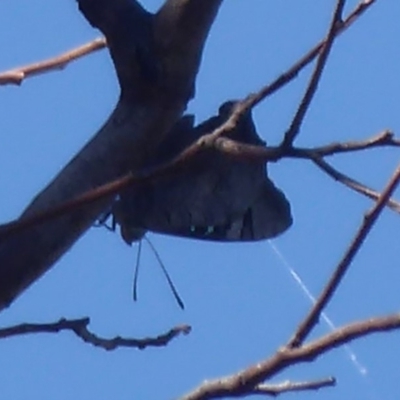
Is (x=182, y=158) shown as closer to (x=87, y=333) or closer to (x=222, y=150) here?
(x=222, y=150)

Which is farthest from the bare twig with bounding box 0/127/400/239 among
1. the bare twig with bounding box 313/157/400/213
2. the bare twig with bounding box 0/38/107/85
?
the bare twig with bounding box 0/38/107/85

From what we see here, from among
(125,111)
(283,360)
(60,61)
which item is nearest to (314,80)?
(283,360)

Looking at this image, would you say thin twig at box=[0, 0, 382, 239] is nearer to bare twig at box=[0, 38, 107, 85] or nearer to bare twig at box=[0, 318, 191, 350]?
bare twig at box=[0, 318, 191, 350]

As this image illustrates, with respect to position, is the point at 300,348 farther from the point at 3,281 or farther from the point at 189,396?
the point at 3,281

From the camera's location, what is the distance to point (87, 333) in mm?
1411

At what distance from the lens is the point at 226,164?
143cm

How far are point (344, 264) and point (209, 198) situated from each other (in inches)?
17.7

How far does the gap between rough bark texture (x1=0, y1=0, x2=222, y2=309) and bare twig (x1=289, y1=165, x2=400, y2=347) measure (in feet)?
1.17

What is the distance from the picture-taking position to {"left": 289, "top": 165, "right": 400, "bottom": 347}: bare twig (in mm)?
1028

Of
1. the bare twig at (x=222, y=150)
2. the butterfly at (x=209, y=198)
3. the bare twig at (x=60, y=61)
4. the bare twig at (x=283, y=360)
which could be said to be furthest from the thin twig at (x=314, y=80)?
the bare twig at (x=60, y=61)

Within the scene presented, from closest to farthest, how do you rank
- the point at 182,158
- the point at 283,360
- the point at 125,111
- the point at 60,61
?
the point at 283,360 < the point at 182,158 < the point at 125,111 < the point at 60,61

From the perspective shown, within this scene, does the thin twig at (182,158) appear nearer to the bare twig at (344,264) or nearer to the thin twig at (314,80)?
the thin twig at (314,80)

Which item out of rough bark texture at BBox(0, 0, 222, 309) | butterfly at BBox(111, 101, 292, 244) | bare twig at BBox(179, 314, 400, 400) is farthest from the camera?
butterfly at BBox(111, 101, 292, 244)

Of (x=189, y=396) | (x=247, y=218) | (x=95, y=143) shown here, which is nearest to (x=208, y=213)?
(x=247, y=218)
